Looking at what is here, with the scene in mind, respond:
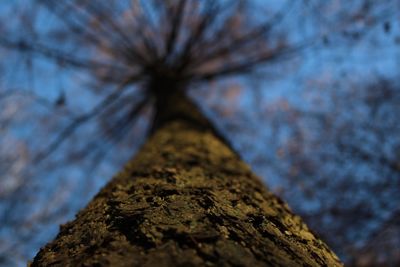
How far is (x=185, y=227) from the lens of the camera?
3.09 feet

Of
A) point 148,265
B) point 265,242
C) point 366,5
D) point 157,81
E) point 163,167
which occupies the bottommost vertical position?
point 148,265

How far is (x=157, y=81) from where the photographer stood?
14.2 ft

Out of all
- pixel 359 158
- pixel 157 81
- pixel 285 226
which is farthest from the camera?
pixel 359 158

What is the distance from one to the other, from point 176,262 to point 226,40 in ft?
14.3

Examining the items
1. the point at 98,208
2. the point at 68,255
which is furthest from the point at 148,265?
the point at 98,208

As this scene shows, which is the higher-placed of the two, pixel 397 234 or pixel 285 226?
pixel 397 234

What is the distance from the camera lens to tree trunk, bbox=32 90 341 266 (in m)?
0.84

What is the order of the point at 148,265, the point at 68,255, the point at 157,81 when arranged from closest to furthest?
the point at 148,265, the point at 68,255, the point at 157,81

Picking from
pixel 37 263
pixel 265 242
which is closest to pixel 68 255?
pixel 37 263

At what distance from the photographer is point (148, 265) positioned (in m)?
0.77

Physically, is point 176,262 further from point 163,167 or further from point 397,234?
point 397,234

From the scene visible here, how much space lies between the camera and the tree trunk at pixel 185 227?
0.84 meters

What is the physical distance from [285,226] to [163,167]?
625 millimetres

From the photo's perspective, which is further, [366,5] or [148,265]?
[366,5]
